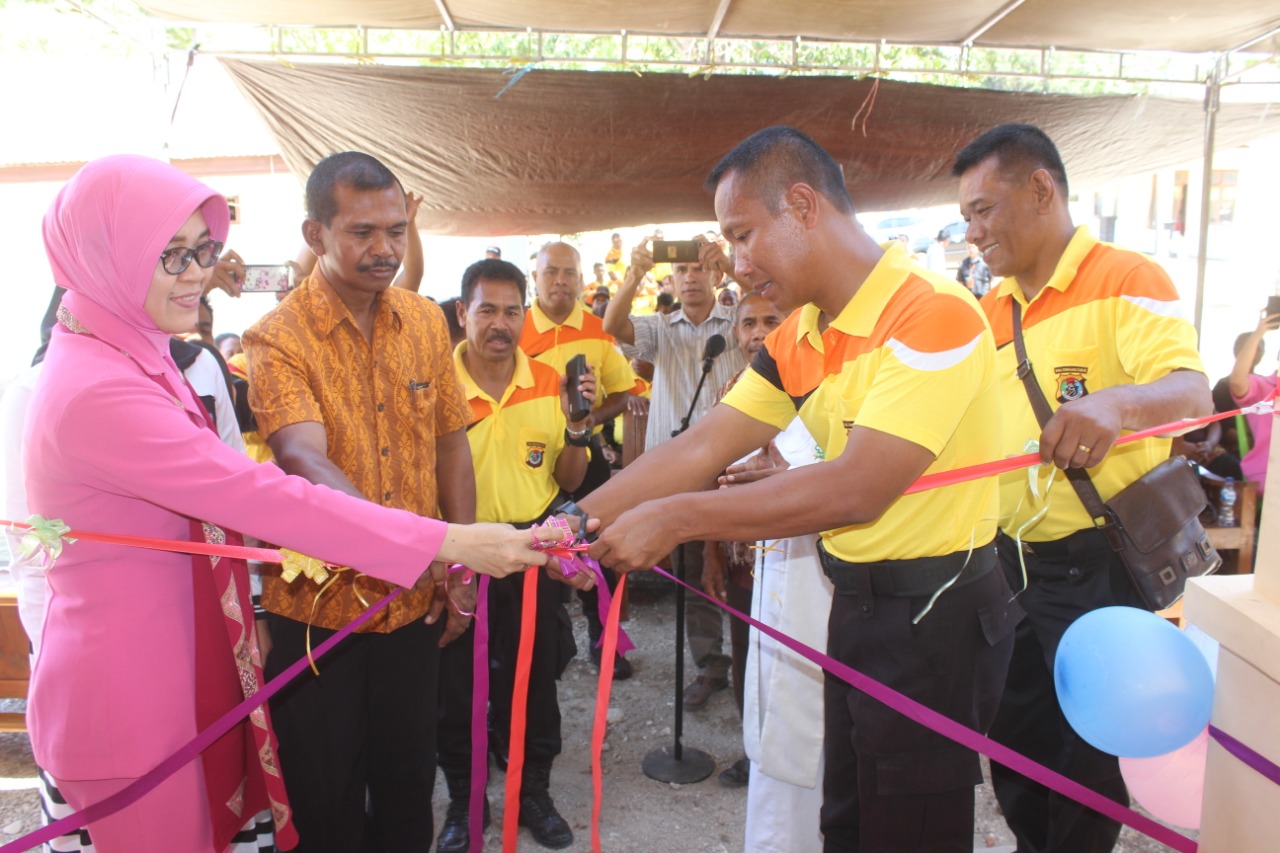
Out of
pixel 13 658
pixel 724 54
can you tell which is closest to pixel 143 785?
pixel 13 658

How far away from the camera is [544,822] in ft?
11.5

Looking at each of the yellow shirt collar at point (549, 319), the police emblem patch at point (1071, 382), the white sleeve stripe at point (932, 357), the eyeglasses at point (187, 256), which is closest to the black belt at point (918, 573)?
the white sleeve stripe at point (932, 357)

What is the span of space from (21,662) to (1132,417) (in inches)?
169

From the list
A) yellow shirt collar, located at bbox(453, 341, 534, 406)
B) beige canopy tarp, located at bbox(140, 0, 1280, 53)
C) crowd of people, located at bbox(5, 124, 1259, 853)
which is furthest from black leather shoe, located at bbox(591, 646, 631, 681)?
beige canopy tarp, located at bbox(140, 0, 1280, 53)

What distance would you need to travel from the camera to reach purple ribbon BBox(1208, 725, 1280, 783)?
1438mm

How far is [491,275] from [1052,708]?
278cm

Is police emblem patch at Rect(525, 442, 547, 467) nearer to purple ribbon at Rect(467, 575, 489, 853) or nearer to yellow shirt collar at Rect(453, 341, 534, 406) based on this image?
yellow shirt collar at Rect(453, 341, 534, 406)

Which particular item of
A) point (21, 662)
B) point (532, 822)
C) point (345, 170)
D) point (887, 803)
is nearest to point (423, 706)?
point (532, 822)

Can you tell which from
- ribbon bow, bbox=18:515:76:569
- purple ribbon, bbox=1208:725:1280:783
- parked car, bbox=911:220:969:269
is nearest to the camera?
purple ribbon, bbox=1208:725:1280:783

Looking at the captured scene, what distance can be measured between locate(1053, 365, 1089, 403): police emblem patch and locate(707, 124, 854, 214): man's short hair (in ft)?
3.42

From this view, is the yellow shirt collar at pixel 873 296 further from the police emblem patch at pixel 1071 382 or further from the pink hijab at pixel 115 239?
the pink hijab at pixel 115 239

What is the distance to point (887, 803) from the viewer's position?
6.87 ft

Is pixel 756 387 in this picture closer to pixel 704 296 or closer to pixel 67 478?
pixel 67 478

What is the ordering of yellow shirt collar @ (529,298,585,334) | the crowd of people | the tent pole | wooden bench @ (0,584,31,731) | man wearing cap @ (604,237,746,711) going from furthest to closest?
the tent pole → yellow shirt collar @ (529,298,585,334) → man wearing cap @ (604,237,746,711) → wooden bench @ (0,584,31,731) → the crowd of people
